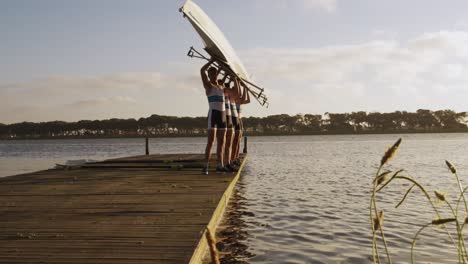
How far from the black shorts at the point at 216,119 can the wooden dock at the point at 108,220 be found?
1253 millimetres

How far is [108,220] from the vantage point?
18.0 feet

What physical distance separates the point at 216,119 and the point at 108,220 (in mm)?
4926

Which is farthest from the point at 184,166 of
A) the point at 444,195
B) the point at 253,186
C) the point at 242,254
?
the point at 444,195

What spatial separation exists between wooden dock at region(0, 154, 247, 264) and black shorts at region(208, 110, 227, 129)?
1.25 metres

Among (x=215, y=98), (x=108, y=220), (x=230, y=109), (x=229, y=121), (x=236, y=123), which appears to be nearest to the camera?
(x=108, y=220)

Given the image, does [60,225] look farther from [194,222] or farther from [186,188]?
[186,188]

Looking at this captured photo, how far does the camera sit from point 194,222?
5410 mm

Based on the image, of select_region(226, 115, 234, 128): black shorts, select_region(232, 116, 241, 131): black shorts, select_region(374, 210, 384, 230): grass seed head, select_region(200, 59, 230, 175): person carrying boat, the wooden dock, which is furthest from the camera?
select_region(232, 116, 241, 131): black shorts

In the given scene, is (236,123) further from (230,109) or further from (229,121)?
(229,121)

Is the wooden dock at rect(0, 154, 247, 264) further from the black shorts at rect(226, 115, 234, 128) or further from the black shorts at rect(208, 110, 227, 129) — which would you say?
the black shorts at rect(226, 115, 234, 128)

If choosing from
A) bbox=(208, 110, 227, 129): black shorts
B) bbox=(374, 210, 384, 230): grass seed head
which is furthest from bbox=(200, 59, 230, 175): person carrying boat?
bbox=(374, 210, 384, 230): grass seed head

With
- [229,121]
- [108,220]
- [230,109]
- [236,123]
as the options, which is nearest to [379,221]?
[108,220]

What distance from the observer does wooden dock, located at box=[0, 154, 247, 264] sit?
404 centimetres

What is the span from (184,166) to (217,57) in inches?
188
